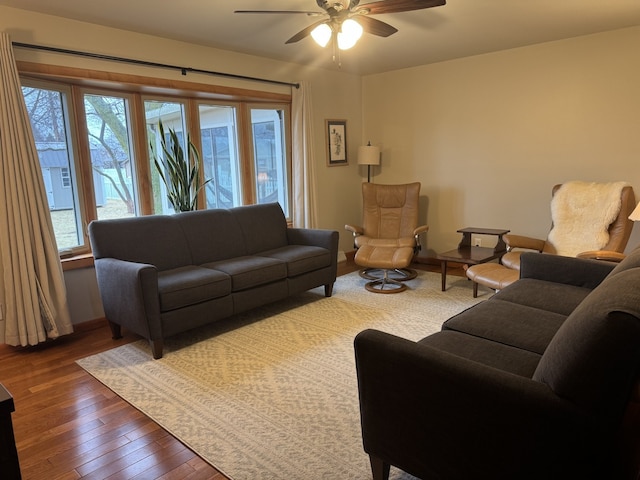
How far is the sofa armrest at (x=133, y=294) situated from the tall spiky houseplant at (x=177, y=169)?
38.7 inches

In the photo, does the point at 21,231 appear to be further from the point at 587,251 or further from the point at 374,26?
the point at 587,251

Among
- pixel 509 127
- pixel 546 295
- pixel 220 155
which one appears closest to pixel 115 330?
pixel 220 155

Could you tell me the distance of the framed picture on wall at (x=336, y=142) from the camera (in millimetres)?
5352

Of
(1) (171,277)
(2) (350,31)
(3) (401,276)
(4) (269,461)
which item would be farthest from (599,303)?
(3) (401,276)

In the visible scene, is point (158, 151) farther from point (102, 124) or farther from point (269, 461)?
point (269, 461)

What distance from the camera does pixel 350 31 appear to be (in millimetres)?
2672

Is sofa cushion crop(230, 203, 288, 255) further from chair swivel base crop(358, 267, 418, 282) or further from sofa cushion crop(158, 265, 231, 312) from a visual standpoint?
chair swivel base crop(358, 267, 418, 282)

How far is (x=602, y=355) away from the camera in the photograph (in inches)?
44.7

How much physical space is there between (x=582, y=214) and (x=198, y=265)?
3.35 m

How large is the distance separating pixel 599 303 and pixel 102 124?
147 inches

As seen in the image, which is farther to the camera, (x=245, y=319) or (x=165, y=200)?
(x=165, y=200)

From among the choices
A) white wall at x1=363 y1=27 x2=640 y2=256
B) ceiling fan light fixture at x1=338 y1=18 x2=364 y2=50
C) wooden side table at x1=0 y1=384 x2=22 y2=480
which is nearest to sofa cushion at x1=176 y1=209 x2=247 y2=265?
ceiling fan light fixture at x1=338 y1=18 x2=364 y2=50

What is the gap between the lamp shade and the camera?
5.25 meters

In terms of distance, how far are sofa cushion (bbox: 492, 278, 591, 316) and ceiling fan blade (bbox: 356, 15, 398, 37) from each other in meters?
1.79
